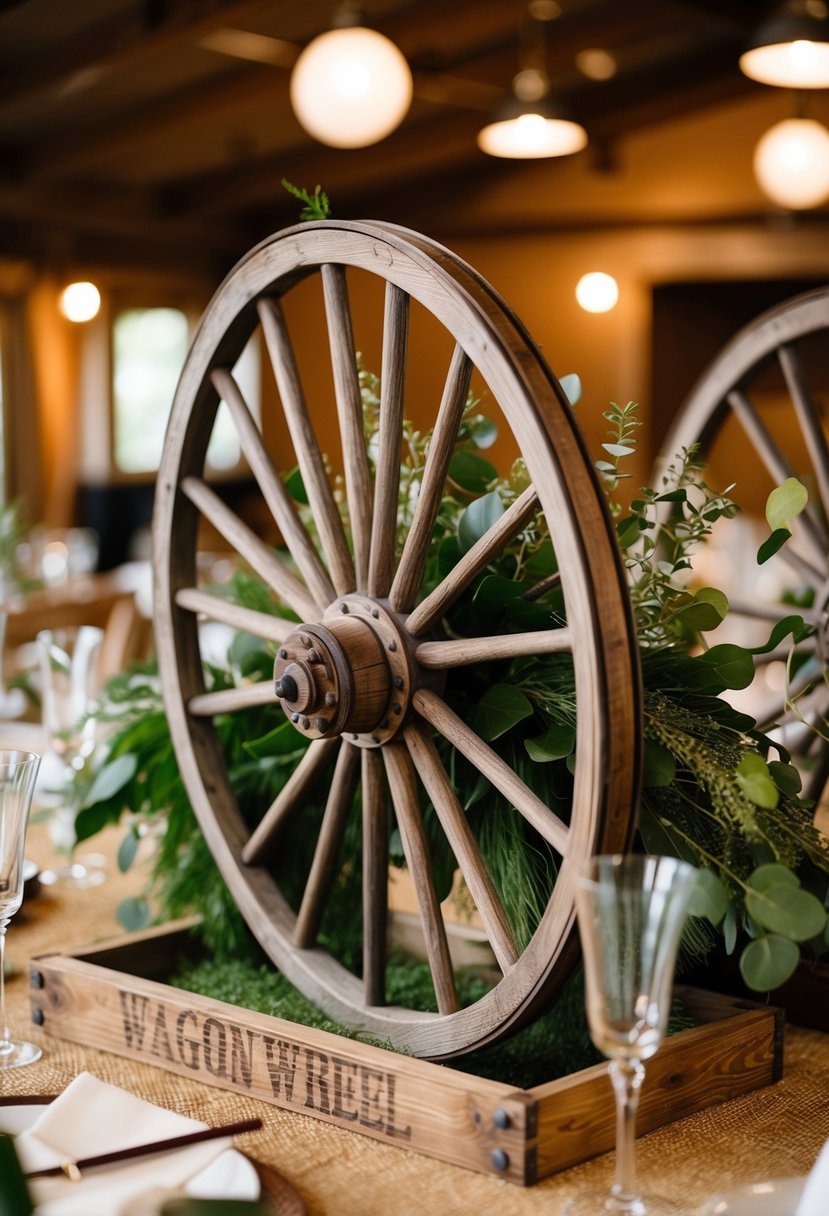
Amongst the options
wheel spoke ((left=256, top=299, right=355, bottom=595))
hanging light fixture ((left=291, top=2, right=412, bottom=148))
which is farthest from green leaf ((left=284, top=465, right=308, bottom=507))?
hanging light fixture ((left=291, top=2, right=412, bottom=148))

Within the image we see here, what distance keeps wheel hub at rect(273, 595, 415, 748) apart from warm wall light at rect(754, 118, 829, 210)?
14.0 feet

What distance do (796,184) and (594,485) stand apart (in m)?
4.37

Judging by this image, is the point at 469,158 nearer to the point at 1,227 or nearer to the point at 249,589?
the point at 1,227

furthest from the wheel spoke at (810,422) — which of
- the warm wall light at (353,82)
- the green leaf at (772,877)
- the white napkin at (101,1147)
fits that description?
the warm wall light at (353,82)

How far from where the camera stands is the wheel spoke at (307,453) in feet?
3.62

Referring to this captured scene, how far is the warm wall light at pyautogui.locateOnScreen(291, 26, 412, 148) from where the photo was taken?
12.4 feet

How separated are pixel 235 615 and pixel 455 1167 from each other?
0.50m

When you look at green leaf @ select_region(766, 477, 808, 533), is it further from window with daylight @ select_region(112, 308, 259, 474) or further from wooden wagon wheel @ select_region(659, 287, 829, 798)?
window with daylight @ select_region(112, 308, 259, 474)

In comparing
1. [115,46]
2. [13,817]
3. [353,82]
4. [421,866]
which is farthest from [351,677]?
[115,46]

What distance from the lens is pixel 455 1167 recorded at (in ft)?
2.94

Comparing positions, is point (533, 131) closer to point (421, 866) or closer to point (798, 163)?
point (798, 163)

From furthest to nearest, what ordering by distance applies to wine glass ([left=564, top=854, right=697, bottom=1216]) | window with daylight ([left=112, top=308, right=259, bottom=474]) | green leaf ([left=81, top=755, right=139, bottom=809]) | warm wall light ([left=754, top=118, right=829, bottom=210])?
window with daylight ([left=112, top=308, right=259, bottom=474]) → warm wall light ([left=754, top=118, right=829, bottom=210]) → green leaf ([left=81, top=755, right=139, bottom=809]) → wine glass ([left=564, top=854, right=697, bottom=1216])

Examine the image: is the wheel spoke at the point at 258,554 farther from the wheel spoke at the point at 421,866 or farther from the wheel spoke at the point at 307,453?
the wheel spoke at the point at 421,866

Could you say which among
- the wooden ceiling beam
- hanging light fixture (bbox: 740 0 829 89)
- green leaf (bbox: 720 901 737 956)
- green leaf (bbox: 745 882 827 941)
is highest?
the wooden ceiling beam
